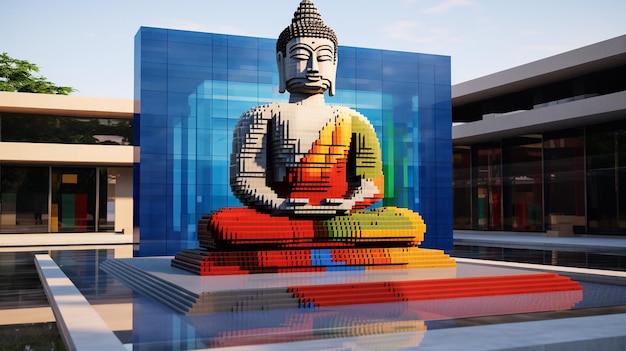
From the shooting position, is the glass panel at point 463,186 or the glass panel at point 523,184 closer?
the glass panel at point 523,184

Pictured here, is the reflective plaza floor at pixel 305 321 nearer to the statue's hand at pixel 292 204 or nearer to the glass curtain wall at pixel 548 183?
the statue's hand at pixel 292 204

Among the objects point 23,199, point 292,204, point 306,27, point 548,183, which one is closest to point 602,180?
point 548,183

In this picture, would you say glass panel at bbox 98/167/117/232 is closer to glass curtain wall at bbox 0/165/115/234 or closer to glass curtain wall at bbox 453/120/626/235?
glass curtain wall at bbox 0/165/115/234

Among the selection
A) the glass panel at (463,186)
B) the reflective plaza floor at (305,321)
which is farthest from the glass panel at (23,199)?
the reflective plaza floor at (305,321)

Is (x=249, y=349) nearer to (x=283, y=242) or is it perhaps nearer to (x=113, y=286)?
(x=283, y=242)

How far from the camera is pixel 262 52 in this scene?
21891mm

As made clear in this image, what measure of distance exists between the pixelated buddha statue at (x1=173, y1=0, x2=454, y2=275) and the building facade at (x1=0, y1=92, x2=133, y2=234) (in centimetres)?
2340

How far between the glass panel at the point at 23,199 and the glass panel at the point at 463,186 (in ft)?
80.8

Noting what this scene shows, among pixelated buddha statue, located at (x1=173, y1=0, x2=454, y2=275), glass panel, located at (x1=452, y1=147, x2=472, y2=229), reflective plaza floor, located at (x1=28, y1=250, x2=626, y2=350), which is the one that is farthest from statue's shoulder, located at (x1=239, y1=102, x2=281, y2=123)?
glass panel, located at (x1=452, y1=147, x2=472, y2=229)

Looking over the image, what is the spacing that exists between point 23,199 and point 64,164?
9.17 feet

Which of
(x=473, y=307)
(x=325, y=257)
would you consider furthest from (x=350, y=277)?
(x=473, y=307)

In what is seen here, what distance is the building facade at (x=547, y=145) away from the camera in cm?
3155

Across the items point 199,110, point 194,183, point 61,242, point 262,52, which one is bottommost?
point 61,242

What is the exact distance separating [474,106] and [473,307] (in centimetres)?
3345
